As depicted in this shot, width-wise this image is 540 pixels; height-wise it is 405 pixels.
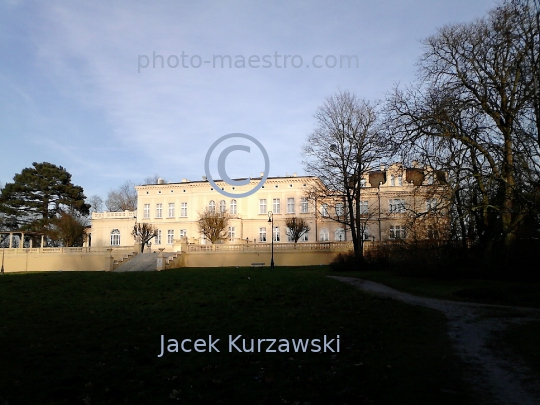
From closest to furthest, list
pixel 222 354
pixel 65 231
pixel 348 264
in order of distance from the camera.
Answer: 1. pixel 222 354
2. pixel 348 264
3. pixel 65 231

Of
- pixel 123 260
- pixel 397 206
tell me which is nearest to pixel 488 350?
pixel 397 206

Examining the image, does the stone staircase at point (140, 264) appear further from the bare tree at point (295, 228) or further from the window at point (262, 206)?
the window at point (262, 206)

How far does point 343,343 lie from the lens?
9.45 m

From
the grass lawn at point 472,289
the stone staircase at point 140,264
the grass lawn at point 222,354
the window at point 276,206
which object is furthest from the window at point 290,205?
the grass lawn at point 222,354

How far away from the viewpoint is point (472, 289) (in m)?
17.8

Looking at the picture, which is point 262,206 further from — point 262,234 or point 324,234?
point 324,234

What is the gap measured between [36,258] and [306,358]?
42460 mm

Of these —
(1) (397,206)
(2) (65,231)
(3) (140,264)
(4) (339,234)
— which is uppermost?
(1) (397,206)

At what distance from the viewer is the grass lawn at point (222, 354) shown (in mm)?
6570

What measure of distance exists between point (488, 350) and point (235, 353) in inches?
190

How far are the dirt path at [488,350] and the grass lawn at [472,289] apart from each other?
50.7 inches

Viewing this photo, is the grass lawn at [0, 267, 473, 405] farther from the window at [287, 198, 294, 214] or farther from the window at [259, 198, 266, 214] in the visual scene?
the window at [259, 198, 266, 214]

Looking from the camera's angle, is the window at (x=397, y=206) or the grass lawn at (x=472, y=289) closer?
the grass lawn at (x=472, y=289)

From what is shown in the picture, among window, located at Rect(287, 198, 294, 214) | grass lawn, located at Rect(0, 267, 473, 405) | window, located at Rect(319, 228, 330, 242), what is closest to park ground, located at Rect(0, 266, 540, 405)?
grass lawn, located at Rect(0, 267, 473, 405)
